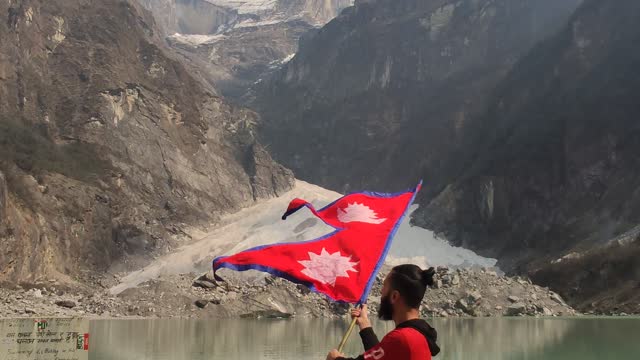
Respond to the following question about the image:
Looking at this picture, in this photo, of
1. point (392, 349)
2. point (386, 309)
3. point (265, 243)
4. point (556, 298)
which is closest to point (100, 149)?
point (265, 243)

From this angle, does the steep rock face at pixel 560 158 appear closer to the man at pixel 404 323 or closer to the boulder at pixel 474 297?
the boulder at pixel 474 297

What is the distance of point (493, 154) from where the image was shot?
133 metres

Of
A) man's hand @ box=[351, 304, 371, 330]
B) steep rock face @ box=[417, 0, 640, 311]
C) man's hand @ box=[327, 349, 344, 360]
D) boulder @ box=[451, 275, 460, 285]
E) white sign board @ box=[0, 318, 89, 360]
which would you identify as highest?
steep rock face @ box=[417, 0, 640, 311]

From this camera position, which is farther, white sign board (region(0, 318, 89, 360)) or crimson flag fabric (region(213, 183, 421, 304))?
white sign board (region(0, 318, 89, 360))

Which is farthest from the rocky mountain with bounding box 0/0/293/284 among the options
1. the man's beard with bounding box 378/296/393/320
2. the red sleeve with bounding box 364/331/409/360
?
the red sleeve with bounding box 364/331/409/360

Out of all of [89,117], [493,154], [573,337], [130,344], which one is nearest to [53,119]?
[89,117]

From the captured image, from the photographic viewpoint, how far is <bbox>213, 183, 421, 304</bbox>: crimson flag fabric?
8906 millimetres

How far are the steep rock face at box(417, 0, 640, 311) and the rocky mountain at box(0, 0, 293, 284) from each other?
41.1 metres

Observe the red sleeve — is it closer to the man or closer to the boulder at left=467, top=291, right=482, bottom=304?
the man

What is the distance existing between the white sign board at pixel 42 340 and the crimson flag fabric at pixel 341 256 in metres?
8.12

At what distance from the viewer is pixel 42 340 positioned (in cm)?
1596

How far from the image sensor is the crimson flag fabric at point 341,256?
8906mm

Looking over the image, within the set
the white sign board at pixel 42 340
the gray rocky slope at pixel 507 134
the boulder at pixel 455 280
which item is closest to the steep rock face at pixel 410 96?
the gray rocky slope at pixel 507 134

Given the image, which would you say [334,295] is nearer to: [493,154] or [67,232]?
[67,232]
